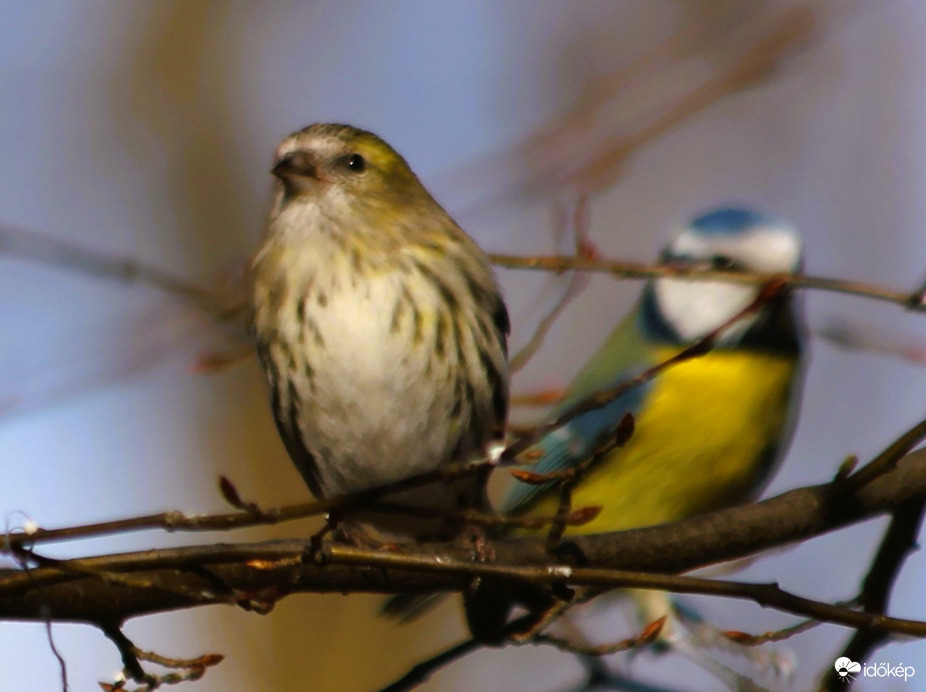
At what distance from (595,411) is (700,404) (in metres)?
0.43

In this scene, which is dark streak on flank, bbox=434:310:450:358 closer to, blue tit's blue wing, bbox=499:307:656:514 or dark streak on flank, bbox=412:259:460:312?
dark streak on flank, bbox=412:259:460:312

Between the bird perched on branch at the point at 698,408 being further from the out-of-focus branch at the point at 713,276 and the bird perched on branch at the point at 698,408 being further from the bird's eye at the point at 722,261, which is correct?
the out-of-focus branch at the point at 713,276

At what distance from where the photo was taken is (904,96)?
26.5ft

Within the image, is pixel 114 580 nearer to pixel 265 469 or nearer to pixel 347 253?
pixel 347 253

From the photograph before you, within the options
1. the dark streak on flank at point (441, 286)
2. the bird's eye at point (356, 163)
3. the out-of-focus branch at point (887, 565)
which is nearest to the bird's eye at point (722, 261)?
the dark streak on flank at point (441, 286)

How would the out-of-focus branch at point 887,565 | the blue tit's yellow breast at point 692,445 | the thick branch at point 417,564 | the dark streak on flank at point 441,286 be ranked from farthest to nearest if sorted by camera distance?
the blue tit's yellow breast at point 692,445 < the dark streak on flank at point 441,286 < the out-of-focus branch at point 887,565 < the thick branch at point 417,564

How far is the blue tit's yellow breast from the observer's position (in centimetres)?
438

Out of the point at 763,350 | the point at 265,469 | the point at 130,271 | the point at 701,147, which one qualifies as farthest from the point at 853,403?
the point at 130,271

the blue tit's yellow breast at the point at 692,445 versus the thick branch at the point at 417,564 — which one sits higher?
the blue tit's yellow breast at the point at 692,445

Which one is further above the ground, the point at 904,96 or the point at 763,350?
the point at 904,96

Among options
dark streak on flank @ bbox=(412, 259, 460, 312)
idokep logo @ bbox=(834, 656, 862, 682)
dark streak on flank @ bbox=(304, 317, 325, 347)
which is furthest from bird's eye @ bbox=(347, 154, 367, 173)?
idokep logo @ bbox=(834, 656, 862, 682)

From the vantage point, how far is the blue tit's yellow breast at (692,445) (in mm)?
4375

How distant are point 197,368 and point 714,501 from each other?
1.90m

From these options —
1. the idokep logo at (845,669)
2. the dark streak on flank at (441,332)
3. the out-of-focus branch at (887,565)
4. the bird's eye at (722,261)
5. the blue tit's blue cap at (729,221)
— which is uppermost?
the blue tit's blue cap at (729,221)
